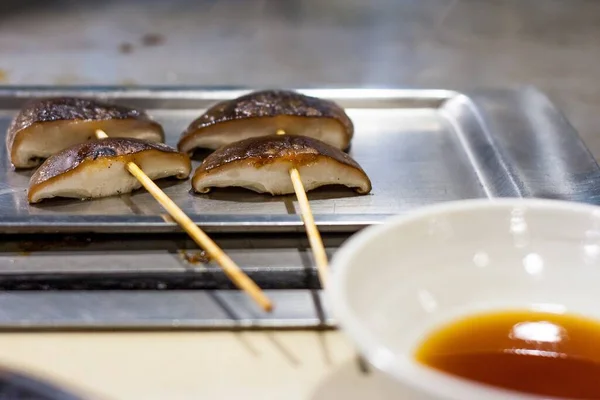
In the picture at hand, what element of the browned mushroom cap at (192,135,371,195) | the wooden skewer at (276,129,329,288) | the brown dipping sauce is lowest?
the brown dipping sauce

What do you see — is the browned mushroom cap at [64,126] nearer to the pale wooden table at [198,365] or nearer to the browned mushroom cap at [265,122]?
the browned mushroom cap at [265,122]

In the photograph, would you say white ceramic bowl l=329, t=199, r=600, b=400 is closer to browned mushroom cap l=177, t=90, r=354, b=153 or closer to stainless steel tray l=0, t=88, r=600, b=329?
stainless steel tray l=0, t=88, r=600, b=329

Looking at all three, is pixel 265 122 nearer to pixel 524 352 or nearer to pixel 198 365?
pixel 198 365

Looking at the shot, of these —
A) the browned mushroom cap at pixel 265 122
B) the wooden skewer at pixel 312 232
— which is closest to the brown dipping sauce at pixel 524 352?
the wooden skewer at pixel 312 232

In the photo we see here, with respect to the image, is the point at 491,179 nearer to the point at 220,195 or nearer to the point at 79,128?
the point at 220,195

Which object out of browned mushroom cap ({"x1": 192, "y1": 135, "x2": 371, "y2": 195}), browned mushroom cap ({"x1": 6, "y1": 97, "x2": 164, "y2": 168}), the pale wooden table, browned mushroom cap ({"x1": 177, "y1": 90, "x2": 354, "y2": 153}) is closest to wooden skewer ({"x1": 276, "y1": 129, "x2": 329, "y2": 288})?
browned mushroom cap ({"x1": 192, "y1": 135, "x2": 371, "y2": 195})

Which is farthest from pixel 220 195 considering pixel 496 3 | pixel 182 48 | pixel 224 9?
pixel 496 3

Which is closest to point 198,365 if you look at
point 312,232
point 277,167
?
point 312,232

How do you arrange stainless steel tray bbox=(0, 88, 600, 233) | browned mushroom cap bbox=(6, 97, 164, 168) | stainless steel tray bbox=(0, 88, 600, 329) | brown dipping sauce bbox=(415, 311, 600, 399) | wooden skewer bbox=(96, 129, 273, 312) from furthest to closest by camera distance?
1. browned mushroom cap bbox=(6, 97, 164, 168)
2. stainless steel tray bbox=(0, 88, 600, 233)
3. stainless steel tray bbox=(0, 88, 600, 329)
4. wooden skewer bbox=(96, 129, 273, 312)
5. brown dipping sauce bbox=(415, 311, 600, 399)
